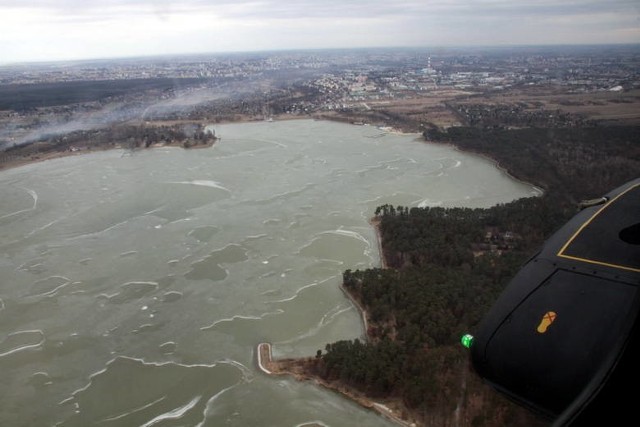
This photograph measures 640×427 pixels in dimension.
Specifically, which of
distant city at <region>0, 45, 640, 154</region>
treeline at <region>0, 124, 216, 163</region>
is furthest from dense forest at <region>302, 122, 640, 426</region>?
treeline at <region>0, 124, 216, 163</region>

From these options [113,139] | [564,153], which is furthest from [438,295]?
[113,139]

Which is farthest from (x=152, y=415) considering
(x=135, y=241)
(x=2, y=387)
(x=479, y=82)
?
(x=479, y=82)

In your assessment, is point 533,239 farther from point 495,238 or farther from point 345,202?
point 345,202

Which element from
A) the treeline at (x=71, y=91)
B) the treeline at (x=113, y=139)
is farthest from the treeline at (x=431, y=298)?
the treeline at (x=71, y=91)

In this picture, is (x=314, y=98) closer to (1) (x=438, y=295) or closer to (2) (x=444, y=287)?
(2) (x=444, y=287)

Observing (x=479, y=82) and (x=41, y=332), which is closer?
(x=41, y=332)
